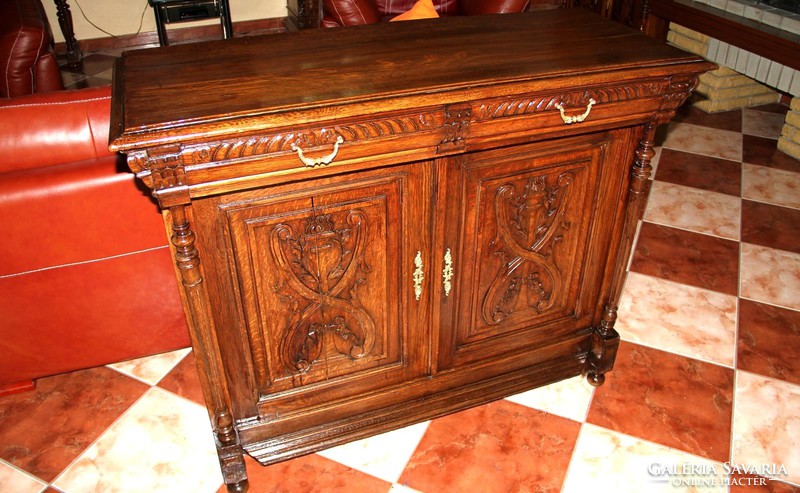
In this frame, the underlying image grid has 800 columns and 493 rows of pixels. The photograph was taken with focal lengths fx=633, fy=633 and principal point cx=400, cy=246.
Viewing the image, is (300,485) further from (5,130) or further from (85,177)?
(5,130)

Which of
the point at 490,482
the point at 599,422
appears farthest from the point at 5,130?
the point at 599,422

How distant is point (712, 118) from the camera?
370cm

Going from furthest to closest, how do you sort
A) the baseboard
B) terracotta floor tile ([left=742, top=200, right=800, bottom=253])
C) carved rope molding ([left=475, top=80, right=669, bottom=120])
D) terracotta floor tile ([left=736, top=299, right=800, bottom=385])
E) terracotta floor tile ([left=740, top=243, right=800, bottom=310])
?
the baseboard
terracotta floor tile ([left=742, top=200, right=800, bottom=253])
terracotta floor tile ([left=740, top=243, right=800, bottom=310])
terracotta floor tile ([left=736, top=299, right=800, bottom=385])
carved rope molding ([left=475, top=80, right=669, bottom=120])

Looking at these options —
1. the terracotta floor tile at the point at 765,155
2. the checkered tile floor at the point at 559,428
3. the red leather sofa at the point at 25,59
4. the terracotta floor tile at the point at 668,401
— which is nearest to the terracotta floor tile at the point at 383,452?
the checkered tile floor at the point at 559,428

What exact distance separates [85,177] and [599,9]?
355cm

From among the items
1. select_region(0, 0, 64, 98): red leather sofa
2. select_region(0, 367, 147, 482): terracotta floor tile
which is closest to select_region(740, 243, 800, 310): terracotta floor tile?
select_region(0, 367, 147, 482): terracotta floor tile

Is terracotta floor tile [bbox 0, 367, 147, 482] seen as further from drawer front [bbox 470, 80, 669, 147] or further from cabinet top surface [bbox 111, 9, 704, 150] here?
drawer front [bbox 470, 80, 669, 147]

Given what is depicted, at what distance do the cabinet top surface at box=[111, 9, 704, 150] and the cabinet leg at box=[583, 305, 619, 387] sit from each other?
30.7 inches

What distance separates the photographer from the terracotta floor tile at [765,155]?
327 cm

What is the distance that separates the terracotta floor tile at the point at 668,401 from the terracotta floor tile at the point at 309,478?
0.72 metres

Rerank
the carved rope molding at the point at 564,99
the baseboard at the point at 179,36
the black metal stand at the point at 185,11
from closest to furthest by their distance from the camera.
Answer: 1. the carved rope molding at the point at 564,99
2. the black metal stand at the point at 185,11
3. the baseboard at the point at 179,36

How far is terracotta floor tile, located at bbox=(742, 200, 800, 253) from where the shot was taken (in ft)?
8.97

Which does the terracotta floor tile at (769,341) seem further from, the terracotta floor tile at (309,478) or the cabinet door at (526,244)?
the terracotta floor tile at (309,478)

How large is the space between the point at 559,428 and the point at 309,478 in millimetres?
754
